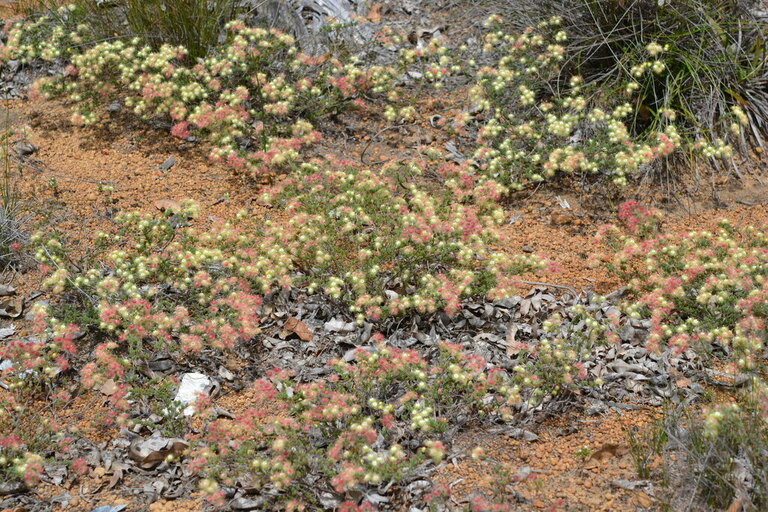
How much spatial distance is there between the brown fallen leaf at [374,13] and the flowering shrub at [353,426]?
4436mm

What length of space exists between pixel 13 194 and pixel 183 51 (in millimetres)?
1782

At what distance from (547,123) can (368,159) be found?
155 cm

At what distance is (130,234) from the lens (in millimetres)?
4805

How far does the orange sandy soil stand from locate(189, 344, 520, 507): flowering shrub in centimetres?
23

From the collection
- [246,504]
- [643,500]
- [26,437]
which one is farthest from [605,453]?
[26,437]

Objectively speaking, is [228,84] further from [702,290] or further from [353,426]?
[702,290]

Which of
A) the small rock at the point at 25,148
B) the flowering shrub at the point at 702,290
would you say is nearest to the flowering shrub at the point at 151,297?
the small rock at the point at 25,148

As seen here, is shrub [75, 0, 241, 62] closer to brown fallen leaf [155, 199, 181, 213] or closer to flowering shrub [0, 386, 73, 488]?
brown fallen leaf [155, 199, 181, 213]

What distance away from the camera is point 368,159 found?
18.9 ft

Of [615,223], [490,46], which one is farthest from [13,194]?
[615,223]

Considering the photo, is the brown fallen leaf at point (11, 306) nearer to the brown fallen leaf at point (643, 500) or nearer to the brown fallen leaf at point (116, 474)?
the brown fallen leaf at point (116, 474)

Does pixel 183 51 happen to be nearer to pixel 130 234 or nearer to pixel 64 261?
pixel 130 234

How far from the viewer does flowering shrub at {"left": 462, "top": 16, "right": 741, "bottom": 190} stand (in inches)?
204

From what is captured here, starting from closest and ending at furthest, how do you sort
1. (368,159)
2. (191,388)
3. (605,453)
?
(605,453), (191,388), (368,159)
